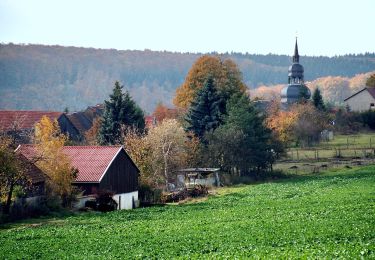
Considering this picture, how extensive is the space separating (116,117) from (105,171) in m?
19.6

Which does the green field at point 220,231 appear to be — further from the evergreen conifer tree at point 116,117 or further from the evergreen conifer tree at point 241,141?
the evergreen conifer tree at point 116,117

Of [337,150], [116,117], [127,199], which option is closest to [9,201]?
[127,199]

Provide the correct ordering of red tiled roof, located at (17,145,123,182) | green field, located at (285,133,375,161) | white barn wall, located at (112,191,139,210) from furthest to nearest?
green field, located at (285,133,375,161) < white barn wall, located at (112,191,139,210) < red tiled roof, located at (17,145,123,182)

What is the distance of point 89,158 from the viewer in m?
51.5

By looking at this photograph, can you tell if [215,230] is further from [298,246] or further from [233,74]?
[233,74]

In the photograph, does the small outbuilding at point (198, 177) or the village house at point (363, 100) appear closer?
the small outbuilding at point (198, 177)

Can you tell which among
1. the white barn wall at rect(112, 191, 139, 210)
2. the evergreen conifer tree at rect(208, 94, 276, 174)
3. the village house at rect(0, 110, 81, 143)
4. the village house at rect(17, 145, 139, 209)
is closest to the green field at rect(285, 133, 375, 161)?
the evergreen conifer tree at rect(208, 94, 276, 174)

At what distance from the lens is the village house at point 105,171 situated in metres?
49.5

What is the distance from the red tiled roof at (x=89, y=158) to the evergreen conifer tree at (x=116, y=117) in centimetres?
1434

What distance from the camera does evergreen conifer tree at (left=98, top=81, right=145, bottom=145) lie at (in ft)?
224

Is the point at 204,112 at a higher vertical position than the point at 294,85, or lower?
lower

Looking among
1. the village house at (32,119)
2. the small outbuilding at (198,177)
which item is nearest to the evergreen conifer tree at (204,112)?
the small outbuilding at (198,177)

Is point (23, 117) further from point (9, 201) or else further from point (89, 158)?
point (9, 201)

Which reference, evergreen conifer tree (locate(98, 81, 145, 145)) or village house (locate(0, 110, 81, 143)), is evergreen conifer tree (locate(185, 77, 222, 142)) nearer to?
evergreen conifer tree (locate(98, 81, 145, 145))
